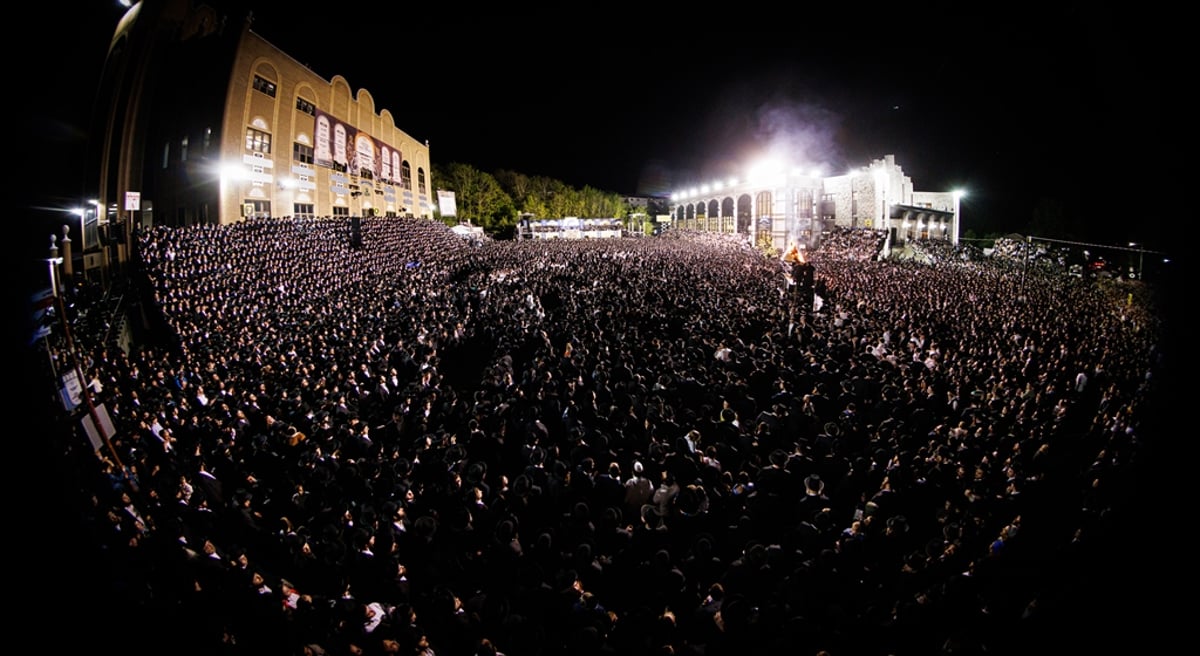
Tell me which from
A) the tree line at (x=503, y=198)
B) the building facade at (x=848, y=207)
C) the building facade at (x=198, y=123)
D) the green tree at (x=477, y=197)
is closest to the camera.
A: the building facade at (x=198, y=123)

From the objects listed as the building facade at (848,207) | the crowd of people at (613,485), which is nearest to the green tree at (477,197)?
the building facade at (848,207)

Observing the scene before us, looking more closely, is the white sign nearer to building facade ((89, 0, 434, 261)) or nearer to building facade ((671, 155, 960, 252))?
building facade ((89, 0, 434, 261))

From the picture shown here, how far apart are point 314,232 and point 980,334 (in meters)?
23.5

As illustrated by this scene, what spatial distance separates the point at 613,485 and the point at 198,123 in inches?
1267

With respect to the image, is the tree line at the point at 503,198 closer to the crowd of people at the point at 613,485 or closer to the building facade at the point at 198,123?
the building facade at the point at 198,123

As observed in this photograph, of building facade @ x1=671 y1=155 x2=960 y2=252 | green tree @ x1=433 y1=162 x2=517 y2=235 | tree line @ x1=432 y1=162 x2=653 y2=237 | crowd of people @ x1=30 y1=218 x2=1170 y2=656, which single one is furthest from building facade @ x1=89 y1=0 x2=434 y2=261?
building facade @ x1=671 y1=155 x2=960 y2=252

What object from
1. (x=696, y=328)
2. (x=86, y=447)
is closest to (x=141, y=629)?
(x=86, y=447)

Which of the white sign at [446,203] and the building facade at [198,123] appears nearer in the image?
the building facade at [198,123]

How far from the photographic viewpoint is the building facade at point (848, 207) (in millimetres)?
38812

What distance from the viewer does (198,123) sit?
81.1ft

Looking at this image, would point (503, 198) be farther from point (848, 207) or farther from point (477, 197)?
point (848, 207)

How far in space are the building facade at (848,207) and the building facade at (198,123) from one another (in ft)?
123

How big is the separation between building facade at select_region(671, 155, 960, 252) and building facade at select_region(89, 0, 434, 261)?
37.4 meters

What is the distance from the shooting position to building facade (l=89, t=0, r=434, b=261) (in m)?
23.8
